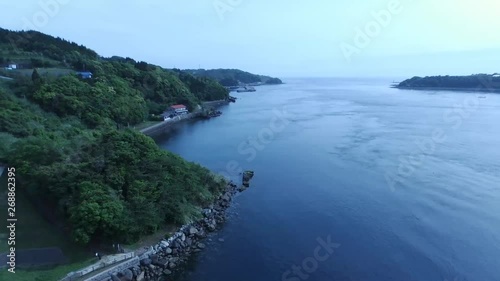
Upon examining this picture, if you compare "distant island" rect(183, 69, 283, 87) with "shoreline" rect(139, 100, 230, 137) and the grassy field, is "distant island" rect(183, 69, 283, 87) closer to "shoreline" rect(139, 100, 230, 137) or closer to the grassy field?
"shoreline" rect(139, 100, 230, 137)

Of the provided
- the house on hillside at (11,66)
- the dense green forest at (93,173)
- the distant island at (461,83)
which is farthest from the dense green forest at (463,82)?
the house on hillside at (11,66)

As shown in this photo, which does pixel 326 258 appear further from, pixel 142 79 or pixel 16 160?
pixel 142 79

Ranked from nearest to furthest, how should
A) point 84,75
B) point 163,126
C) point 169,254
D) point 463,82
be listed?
point 169,254, point 84,75, point 163,126, point 463,82

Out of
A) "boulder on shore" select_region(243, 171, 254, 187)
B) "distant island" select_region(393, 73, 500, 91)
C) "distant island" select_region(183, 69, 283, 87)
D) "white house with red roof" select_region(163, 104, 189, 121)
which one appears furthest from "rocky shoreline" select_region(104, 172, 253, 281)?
"distant island" select_region(183, 69, 283, 87)

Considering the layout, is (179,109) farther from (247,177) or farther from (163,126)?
(247,177)

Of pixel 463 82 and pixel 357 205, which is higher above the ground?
pixel 463 82

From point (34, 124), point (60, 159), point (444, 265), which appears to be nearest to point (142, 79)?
point (34, 124)

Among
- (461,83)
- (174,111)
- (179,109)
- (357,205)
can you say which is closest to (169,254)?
(357,205)
